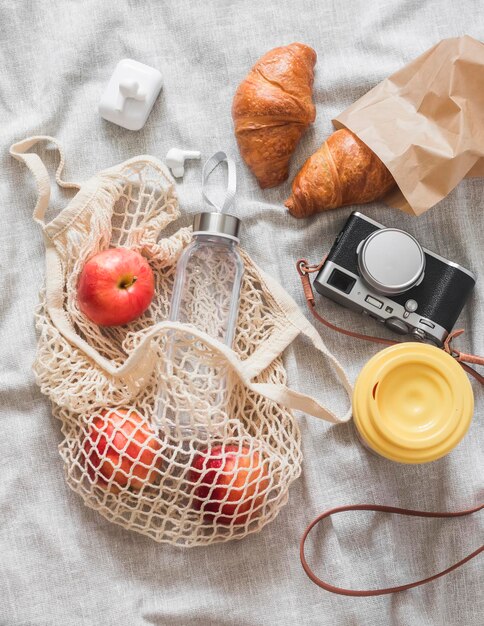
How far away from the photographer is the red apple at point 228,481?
800mm

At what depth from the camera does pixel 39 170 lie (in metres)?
0.86

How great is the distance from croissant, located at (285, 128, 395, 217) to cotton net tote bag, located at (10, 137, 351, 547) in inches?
4.7

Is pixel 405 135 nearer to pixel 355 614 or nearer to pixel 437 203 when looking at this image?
pixel 437 203

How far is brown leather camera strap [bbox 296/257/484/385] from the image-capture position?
865mm

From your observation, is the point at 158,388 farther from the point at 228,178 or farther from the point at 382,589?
the point at 382,589

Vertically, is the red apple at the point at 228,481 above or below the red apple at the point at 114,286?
below

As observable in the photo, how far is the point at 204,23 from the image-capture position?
2.98 feet

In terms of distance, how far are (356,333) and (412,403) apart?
12 cm

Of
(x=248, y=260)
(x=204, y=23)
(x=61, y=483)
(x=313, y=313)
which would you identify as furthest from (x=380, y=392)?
(x=204, y=23)

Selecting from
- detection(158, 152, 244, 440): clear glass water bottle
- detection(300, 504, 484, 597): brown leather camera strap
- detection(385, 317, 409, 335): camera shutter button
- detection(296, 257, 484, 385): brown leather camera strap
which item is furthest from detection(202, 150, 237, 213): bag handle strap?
detection(300, 504, 484, 597): brown leather camera strap

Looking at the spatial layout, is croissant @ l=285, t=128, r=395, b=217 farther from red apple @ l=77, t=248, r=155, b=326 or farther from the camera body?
red apple @ l=77, t=248, r=155, b=326

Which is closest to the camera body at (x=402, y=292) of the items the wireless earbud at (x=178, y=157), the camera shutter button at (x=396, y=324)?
the camera shutter button at (x=396, y=324)

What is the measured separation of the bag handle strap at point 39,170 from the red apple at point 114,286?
4.1 inches

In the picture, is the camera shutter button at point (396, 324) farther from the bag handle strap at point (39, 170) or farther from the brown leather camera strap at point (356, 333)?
the bag handle strap at point (39, 170)
